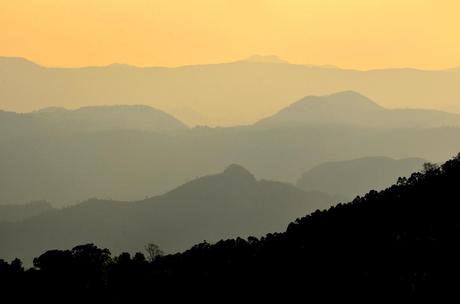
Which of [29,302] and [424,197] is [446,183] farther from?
[29,302]

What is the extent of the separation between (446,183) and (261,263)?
2184 cm

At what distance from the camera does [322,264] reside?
46.5 m

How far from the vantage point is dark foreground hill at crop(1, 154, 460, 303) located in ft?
127

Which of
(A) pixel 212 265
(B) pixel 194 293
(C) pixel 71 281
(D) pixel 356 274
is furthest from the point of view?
(C) pixel 71 281

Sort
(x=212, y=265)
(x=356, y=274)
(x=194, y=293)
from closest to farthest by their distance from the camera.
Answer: (x=356, y=274) → (x=194, y=293) → (x=212, y=265)

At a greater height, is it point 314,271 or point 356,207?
point 356,207

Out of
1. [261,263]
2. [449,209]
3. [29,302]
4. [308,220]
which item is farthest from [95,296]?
[449,209]

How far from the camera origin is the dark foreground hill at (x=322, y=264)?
38812mm

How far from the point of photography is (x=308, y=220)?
7206 cm

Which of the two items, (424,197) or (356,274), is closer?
(356,274)

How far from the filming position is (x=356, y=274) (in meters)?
42.2

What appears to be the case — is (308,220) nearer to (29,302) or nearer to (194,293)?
(194,293)

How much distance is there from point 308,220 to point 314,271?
26431 millimetres

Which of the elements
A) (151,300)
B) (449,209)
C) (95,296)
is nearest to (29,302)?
(95,296)
